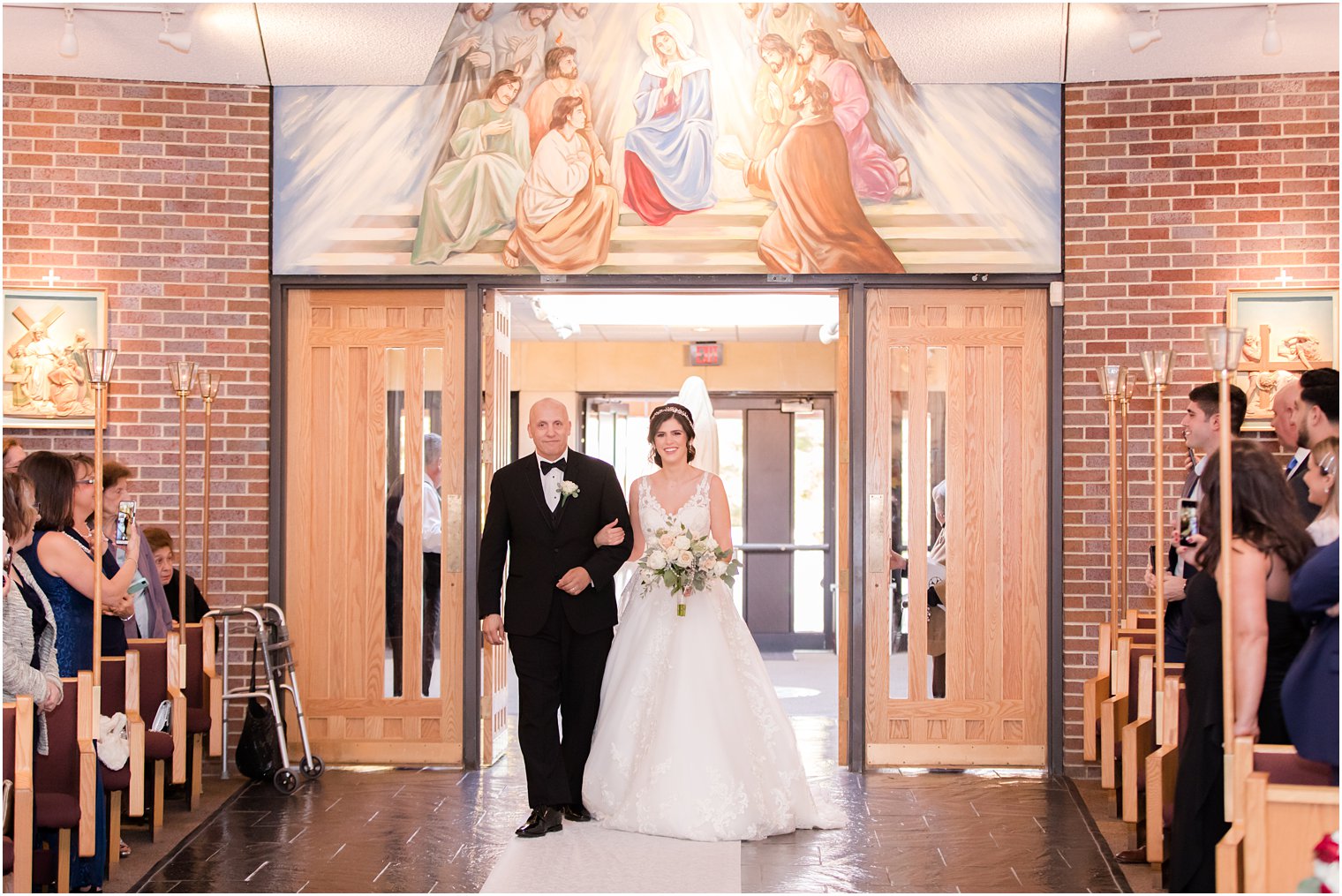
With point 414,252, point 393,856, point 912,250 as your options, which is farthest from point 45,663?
point 912,250

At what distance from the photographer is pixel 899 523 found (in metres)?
7.30

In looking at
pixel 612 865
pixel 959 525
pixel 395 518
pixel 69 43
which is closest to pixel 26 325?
pixel 69 43

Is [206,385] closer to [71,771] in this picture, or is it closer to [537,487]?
[537,487]

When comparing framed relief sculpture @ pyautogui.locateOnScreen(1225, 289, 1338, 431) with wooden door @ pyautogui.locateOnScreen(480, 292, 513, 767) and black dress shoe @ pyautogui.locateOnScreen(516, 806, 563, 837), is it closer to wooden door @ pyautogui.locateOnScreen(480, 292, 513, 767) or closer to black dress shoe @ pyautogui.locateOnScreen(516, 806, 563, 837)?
wooden door @ pyautogui.locateOnScreen(480, 292, 513, 767)

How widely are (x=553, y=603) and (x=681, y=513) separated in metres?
0.75

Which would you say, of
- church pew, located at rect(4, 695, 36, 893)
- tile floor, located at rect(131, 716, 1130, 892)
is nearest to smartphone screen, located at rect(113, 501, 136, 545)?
church pew, located at rect(4, 695, 36, 893)

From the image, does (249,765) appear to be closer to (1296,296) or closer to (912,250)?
(912,250)

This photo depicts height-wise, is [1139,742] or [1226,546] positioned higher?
[1226,546]

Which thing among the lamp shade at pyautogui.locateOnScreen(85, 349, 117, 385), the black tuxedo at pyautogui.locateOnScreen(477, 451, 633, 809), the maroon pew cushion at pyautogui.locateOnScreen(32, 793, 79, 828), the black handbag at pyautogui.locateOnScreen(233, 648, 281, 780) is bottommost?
the black handbag at pyautogui.locateOnScreen(233, 648, 281, 780)

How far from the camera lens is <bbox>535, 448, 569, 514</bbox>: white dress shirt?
5828 mm

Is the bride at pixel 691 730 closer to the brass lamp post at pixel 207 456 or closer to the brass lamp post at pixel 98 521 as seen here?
the brass lamp post at pixel 98 521

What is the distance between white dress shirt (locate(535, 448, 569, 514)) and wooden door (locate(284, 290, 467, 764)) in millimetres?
1521

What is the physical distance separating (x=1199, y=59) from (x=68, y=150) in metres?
5.70

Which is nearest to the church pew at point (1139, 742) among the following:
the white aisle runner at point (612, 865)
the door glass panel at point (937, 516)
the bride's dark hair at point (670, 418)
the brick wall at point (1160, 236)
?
the white aisle runner at point (612, 865)
